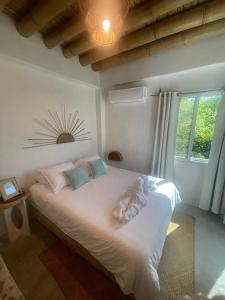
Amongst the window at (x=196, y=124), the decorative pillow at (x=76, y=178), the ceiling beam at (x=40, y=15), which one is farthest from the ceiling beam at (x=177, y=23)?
the decorative pillow at (x=76, y=178)

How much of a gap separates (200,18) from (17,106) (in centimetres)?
258

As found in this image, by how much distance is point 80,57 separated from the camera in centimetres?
262

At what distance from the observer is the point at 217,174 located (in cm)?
225

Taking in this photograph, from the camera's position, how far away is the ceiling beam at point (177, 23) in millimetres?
1457

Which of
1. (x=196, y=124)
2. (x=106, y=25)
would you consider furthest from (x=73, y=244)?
(x=196, y=124)

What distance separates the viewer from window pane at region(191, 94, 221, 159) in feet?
7.70

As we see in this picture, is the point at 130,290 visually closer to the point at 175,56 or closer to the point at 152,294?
the point at 152,294

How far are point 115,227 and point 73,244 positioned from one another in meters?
0.67

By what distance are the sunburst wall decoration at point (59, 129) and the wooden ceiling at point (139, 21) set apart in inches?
42.7

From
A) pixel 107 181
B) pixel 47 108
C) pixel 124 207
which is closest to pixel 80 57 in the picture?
pixel 47 108

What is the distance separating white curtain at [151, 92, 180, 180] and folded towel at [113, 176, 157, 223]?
738mm

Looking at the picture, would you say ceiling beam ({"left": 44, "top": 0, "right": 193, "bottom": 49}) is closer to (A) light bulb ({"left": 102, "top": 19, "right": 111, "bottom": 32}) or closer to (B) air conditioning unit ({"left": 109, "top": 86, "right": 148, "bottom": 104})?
(A) light bulb ({"left": 102, "top": 19, "right": 111, "bottom": 32})

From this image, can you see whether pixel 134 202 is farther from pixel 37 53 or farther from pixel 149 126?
pixel 37 53

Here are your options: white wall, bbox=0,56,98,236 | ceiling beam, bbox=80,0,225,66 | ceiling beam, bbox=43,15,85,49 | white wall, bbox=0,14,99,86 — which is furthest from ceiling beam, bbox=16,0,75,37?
ceiling beam, bbox=80,0,225,66
